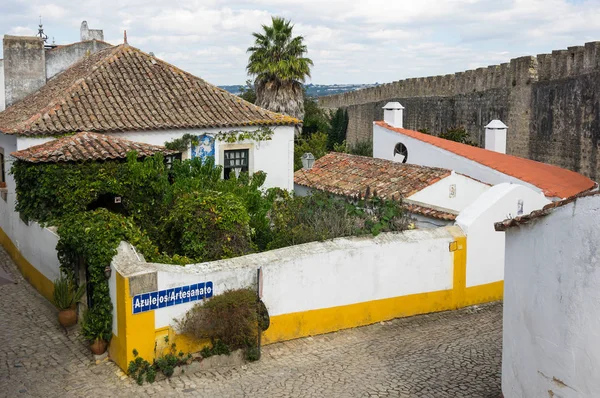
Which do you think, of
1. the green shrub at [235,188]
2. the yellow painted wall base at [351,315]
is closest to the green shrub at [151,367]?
the yellow painted wall base at [351,315]

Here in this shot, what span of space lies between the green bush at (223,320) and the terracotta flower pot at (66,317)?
8.59ft

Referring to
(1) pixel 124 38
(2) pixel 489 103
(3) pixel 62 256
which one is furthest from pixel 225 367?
(2) pixel 489 103

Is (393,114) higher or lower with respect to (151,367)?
higher

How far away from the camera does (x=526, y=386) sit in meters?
7.91

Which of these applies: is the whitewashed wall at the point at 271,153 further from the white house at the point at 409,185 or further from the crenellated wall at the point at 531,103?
the crenellated wall at the point at 531,103

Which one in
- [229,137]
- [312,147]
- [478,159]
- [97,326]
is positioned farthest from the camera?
[312,147]

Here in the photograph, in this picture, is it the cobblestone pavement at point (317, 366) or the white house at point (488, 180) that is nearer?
the cobblestone pavement at point (317, 366)

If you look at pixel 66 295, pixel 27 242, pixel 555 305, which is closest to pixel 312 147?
pixel 27 242

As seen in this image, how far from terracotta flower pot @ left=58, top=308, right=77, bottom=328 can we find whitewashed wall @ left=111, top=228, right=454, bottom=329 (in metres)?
2.20

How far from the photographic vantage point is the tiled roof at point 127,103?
16.1m

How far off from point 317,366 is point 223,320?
1514 mm

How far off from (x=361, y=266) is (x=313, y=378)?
259 centimetres

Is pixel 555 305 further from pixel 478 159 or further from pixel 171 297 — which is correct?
pixel 478 159

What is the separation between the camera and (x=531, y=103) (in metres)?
26.2
